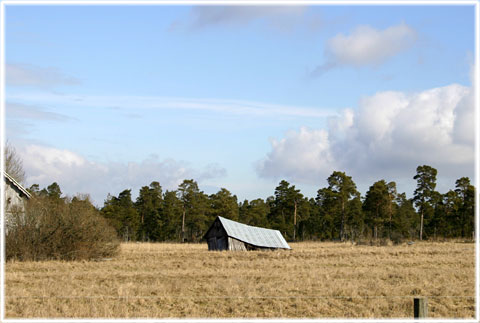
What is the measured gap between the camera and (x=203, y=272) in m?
22.9

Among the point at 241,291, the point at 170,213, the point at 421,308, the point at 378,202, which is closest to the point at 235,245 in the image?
the point at 241,291

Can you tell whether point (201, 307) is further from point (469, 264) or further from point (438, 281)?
point (469, 264)

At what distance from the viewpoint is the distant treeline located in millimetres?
67688

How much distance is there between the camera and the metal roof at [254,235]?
42.5 metres

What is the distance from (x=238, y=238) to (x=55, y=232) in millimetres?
16119

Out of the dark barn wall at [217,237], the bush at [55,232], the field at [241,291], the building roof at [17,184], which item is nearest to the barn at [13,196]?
the building roof at [17,184]

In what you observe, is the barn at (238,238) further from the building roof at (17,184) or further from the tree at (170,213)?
the tree at (170,213)

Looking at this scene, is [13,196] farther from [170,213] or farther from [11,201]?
[170,213]

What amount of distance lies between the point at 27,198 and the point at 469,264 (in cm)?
2613

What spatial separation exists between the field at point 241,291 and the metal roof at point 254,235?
16436 mm

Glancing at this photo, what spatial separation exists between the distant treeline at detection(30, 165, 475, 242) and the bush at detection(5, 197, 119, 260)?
36.0m

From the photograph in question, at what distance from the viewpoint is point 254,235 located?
43.9 m

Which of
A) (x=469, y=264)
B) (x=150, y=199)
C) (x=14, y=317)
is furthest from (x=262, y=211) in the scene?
(x=14, y=317)

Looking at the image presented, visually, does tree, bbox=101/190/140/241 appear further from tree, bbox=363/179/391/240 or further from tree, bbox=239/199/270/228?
tree, bbox=363/179/391/240
